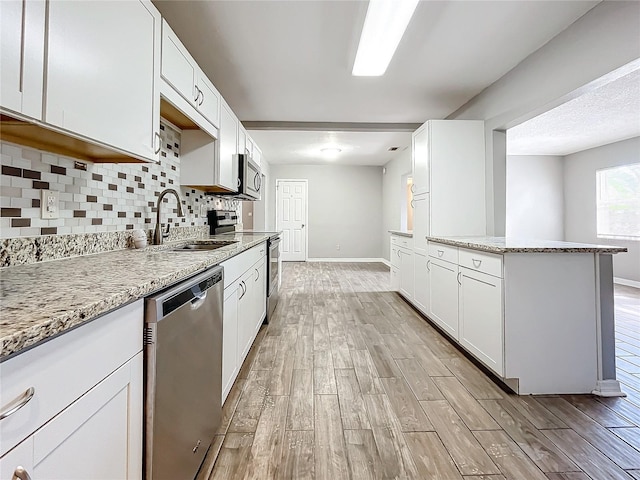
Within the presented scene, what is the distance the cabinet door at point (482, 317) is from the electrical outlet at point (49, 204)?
2.36 meters

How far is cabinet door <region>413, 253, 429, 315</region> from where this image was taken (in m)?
3.26

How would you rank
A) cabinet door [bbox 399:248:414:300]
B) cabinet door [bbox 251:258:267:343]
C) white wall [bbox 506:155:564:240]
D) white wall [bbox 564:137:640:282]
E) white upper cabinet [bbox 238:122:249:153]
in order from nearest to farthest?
1. cabinet door [bbox 251:258:267:343]
2. white upper cabinet [bbox 238:122:249:153]
3. cabinet door [bbox 399:248:414:300]
4. white wall [bbox 564:137:640:282]
5. white wall [bbox 506:155:564:240]

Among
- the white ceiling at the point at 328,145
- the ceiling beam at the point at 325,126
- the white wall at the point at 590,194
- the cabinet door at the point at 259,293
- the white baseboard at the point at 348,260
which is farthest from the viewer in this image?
the white baseboard at the point at 348,260

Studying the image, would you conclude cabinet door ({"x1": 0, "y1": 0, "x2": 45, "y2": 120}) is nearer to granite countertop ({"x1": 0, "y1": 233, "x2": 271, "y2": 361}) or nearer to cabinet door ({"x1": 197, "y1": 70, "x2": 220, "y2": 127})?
granite countertop ({"x1": 0, "y1": 233, "x2": 271, "y2": 361})

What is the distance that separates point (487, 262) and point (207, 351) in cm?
183

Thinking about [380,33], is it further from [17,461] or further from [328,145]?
[328,145]

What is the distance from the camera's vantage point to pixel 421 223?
348 centimetres

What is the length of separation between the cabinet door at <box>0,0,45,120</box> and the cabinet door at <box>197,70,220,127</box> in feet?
4.04

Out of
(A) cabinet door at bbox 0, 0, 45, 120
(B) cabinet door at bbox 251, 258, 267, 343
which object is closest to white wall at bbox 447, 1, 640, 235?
(B) cabinet door at bbox 251, 258, 267, 343

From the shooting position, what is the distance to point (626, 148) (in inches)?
209

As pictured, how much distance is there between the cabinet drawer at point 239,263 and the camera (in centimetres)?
165

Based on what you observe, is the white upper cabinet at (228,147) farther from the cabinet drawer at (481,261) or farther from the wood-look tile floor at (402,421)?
the cabinet drawer at (481,261)

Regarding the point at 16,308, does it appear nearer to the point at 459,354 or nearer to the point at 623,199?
the point at 459,354

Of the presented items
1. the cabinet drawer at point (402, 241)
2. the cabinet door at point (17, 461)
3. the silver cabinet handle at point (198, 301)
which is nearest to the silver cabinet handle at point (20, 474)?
the cabinet door at point (17, 461)
